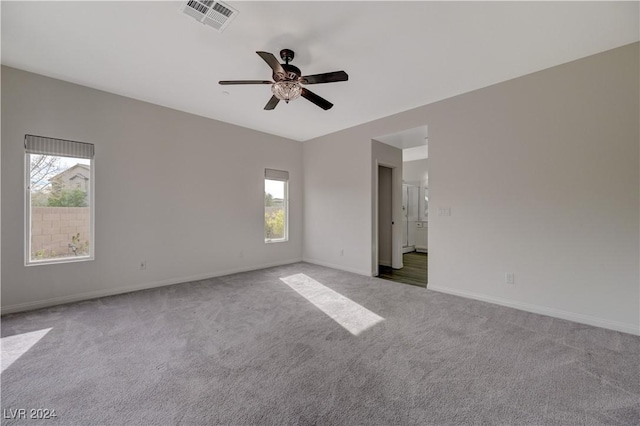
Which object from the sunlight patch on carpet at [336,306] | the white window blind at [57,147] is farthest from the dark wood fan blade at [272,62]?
the white window blind at [57,147]

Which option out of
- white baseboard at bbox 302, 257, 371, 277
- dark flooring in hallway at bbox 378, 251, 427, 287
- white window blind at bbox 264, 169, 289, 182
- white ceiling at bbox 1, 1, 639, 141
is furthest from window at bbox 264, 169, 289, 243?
dark flooring in hallway at bbox 378, 251, 427, 287

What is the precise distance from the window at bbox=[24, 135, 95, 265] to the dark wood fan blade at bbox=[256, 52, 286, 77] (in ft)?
9.60

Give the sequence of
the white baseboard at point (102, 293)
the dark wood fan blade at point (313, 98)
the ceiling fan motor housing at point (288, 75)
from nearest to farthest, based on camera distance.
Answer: the ceiling fan motor housing at point (288, 75)
the dark wood fan blade at point (313, 98)
the white baseboard at point (102, 293)

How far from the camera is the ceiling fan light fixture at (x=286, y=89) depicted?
98.6 inches

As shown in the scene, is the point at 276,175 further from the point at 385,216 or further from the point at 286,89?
the point at 286,89

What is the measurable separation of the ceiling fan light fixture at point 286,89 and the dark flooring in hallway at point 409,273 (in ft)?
11.2

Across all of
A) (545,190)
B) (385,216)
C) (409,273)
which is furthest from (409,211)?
(545,190)

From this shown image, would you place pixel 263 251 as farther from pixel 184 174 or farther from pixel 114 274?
pixel 114 274

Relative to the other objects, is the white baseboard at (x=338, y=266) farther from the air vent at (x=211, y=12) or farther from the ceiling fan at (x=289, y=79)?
the air vent at (x=211, y=12)

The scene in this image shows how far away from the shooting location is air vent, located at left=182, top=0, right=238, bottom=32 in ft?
6.65

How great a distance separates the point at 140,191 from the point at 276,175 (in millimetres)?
2445

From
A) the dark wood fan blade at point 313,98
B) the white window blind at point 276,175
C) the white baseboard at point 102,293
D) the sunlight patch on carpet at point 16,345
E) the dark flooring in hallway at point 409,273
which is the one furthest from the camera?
the white window blind at point 276,175

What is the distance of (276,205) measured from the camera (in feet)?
18.4

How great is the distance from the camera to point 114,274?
142 inches
